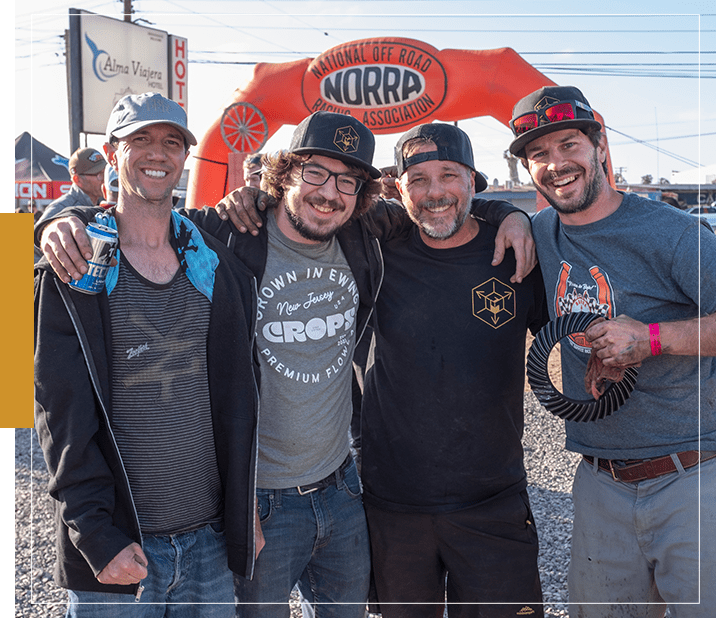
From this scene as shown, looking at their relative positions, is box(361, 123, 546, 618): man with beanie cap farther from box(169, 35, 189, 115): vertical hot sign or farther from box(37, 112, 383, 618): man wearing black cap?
box(169, 35, 189, 115): vertical hot sign

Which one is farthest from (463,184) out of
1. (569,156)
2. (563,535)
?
(563,535)

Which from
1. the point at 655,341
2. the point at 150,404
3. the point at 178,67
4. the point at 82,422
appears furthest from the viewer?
the point at 178,67

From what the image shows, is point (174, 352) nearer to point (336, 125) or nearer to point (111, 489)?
point (111, 489)

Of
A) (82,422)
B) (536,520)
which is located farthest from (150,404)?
(536,520)

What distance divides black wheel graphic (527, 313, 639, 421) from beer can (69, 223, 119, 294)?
5.07 ft

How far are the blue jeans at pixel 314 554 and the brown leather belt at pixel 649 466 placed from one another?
1086 mm

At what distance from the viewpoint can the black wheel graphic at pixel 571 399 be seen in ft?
7.12

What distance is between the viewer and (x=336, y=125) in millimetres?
2486

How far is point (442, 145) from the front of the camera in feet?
8.43

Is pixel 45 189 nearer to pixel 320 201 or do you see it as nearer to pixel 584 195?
pixel 320 201

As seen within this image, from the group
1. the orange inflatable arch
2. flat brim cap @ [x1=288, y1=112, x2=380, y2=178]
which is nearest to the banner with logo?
the orange inflatable arch

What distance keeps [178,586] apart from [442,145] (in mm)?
2057

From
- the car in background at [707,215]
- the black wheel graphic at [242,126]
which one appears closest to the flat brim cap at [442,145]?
the car in background at [707,215]

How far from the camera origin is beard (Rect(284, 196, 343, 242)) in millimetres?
2401
